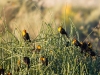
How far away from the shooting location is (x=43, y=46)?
413cm

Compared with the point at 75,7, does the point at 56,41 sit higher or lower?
lower

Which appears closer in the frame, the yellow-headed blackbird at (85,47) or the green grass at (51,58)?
the green grass at (51,58)

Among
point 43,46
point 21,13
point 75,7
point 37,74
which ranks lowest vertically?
point 37,74

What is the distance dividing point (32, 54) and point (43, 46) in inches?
12.3

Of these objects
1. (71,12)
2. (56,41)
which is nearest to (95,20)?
(71,12)

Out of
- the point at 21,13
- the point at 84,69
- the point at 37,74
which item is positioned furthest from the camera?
the point at 21,13

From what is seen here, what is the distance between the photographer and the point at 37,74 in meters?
3.82

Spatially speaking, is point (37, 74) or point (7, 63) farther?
point (7, 63)

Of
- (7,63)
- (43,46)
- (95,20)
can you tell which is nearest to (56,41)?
(43,46)

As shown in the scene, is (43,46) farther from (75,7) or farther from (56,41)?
(75,7)

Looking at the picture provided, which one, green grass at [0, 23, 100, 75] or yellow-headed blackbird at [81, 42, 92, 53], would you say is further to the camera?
yellow-headed blackbird at [81, 42, 92, 53]

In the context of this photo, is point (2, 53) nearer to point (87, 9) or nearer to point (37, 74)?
point (37, 74)

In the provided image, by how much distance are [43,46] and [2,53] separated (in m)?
0.42

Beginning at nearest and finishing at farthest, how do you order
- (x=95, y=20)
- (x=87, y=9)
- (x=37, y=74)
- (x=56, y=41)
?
(x=37, y=74) → (x=56, y=41) → (x=95, y=20) → (x=87, y=9)
